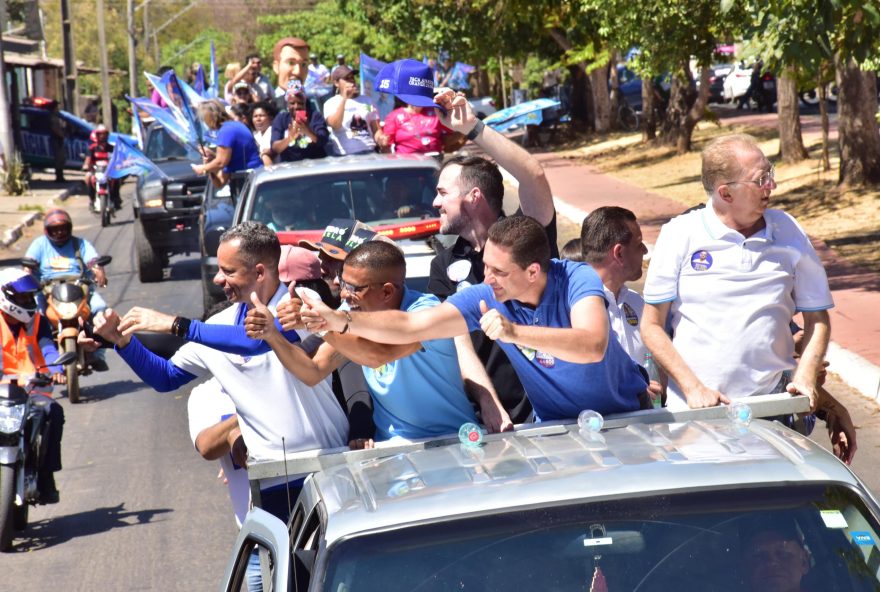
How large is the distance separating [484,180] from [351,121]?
8004 millimetres

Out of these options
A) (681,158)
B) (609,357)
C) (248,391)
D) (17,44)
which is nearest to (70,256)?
(248,391)

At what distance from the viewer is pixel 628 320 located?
5.37 metres

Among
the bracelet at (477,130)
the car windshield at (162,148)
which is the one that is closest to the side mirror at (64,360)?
the bracelet at (477,130)

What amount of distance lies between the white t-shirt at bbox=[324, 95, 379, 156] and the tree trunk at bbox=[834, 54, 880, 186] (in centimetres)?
750

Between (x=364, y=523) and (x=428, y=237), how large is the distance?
6.31 m

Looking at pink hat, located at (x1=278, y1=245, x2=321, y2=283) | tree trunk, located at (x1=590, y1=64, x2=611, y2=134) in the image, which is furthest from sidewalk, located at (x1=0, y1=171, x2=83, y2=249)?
pink hat, located at (x1=278, y1=245, x2=321, y2=283)

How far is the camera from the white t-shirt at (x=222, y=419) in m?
5.29

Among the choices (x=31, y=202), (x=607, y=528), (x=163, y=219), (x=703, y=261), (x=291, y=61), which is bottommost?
(x=31, y=202)

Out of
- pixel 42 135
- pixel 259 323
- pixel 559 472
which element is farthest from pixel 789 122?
pixel 42 135

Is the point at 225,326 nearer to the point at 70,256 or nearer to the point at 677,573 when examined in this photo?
the point at 677,573

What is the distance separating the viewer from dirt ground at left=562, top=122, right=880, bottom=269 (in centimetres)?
1648

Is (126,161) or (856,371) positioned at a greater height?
(126,161)

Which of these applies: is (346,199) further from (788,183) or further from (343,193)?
(788,183)

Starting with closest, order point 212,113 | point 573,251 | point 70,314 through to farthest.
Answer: point 573,251, point 70,314, point 212,113
